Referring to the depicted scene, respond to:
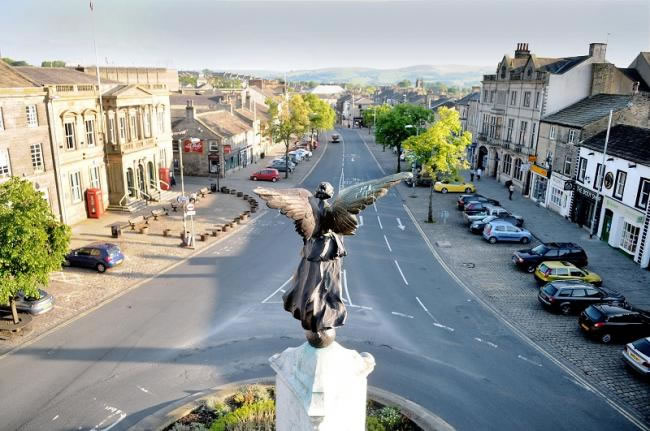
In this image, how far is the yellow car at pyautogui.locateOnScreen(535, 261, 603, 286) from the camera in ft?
82.6

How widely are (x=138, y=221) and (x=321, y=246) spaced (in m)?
29.5

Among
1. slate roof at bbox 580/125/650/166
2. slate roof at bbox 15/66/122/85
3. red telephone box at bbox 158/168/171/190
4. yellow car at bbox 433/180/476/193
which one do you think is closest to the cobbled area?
yellow car at bbox 433/180/476/193

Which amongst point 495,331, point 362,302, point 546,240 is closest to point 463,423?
point 495,331

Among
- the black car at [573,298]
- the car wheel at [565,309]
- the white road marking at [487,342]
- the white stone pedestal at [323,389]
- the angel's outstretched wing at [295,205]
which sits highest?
the angel's outstretched wing at [295,205]

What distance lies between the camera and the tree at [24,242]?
18.5m

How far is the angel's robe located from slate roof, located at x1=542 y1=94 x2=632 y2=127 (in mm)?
37144

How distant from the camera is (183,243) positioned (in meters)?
30.7

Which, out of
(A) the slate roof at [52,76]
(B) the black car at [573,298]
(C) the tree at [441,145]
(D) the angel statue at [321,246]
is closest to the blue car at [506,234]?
(C) the tree at [441,145]

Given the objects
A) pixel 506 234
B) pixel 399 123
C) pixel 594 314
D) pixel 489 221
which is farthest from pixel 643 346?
pixel 399 123

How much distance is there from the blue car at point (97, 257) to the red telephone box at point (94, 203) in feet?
32.5

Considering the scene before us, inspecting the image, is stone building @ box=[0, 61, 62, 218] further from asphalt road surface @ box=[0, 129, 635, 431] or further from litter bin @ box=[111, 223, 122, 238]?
asphalt road surface @ box=[0, 129, 635, 431]

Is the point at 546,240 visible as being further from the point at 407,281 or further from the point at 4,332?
the point at 4,332

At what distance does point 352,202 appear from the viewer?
27.9ft

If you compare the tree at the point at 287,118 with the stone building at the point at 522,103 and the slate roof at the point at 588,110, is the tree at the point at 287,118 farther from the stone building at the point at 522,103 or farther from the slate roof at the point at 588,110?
the slate roof at the point at 588,110
